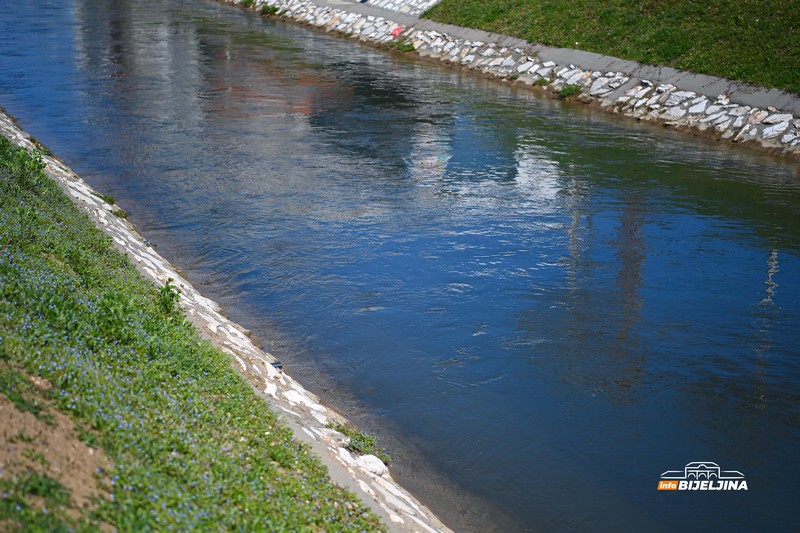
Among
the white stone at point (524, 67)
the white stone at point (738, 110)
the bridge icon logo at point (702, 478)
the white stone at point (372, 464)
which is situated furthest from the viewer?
the white stone at point (524, 67)

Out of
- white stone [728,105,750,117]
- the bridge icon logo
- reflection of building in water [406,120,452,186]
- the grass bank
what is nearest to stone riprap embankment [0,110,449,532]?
the grass bank

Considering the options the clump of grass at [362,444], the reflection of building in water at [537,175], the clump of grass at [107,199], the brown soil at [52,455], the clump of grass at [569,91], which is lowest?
the clump of grass at [362,444]

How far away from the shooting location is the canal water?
891 centimetres

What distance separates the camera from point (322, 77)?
29547mm

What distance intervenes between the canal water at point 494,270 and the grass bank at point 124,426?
2.09 m

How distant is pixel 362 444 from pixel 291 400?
890 millimetres

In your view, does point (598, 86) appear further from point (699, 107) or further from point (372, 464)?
point (372, 464)

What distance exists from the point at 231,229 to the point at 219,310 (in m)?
3.92

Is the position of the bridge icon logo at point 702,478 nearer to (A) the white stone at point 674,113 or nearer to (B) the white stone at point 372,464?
(B) the white stone at point 372,464

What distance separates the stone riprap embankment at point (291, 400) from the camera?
7.26m

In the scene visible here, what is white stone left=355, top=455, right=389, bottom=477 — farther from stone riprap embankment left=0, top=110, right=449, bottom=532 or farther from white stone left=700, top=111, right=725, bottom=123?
white stone left=700, top=111, right=725, bottom=123

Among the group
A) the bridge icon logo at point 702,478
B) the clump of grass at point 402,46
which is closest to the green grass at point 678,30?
the clump of grass at point 402,46

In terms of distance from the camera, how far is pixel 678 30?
2625 centimetres

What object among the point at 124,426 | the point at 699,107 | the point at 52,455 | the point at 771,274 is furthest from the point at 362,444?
the point at 699,107
